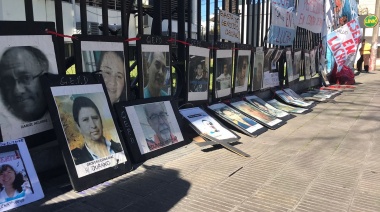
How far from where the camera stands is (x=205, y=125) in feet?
17.0

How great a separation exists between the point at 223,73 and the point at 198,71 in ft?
2.97

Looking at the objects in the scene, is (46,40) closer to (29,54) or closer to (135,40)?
(29,54)

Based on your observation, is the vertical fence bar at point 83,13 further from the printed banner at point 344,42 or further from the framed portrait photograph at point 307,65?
the printed banner at point 344,42

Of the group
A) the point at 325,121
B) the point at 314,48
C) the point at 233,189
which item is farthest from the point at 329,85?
the point at 233,189

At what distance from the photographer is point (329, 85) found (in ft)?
44.3

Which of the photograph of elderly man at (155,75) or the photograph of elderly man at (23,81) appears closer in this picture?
the photograph of elderly man at (23,81)

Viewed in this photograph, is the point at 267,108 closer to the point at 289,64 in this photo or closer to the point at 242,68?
the point at 242,68

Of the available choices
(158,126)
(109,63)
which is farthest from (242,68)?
(109,63)

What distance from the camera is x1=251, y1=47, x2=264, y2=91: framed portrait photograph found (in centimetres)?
783

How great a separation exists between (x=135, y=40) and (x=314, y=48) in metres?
9.66

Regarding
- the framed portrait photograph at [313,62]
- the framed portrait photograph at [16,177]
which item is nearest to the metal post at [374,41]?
the framed portrait photograph at [313,62]

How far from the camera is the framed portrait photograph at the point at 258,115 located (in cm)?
623

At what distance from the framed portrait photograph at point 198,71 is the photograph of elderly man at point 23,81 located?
8.75 ft

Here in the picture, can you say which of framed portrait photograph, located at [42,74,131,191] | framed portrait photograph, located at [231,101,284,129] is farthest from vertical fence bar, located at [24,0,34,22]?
framed portrait photograph, located at [231,101,284,129]
